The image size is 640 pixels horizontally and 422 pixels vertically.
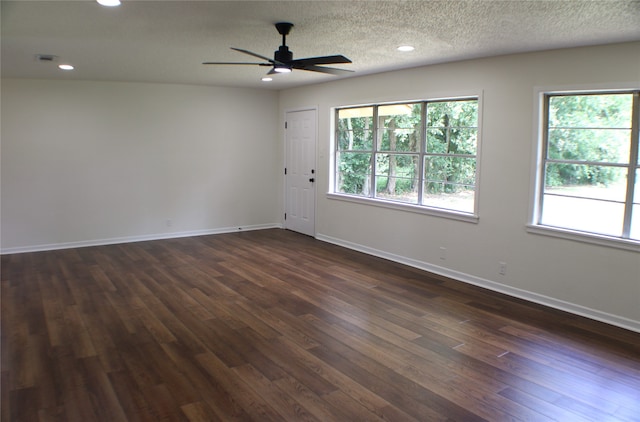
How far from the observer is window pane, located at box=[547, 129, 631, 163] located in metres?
3.86

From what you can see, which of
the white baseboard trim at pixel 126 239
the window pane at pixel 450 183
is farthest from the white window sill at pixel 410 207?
the white baseboard trim at pixel 126 239

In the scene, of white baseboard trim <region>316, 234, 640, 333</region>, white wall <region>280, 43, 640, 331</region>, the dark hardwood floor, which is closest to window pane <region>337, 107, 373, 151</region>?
white wall <region>280, 43, 640, 331</region>

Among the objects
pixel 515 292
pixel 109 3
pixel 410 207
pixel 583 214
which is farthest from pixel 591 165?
pixel 109 3

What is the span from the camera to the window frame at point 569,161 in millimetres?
3773

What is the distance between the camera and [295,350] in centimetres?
336

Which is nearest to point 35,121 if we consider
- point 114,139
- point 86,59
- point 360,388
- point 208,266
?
point 114,139

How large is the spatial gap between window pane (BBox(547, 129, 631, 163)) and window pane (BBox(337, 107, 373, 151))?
257 cm

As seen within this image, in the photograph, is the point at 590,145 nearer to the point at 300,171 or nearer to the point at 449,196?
the point at 449,196

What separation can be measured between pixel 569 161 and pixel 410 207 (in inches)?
75.5

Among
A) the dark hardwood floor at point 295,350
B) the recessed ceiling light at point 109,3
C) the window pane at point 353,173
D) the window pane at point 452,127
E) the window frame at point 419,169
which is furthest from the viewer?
the window pane at point 353,173

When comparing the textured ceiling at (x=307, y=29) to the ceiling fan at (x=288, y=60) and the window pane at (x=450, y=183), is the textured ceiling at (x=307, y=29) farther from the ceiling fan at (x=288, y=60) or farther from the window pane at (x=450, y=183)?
the window pane at (x=450, y=183)

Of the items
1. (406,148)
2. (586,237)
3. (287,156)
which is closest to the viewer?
(586,237)

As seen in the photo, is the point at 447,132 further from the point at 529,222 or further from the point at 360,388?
the point at 360,388

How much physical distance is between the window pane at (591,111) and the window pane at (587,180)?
0.38 meters
